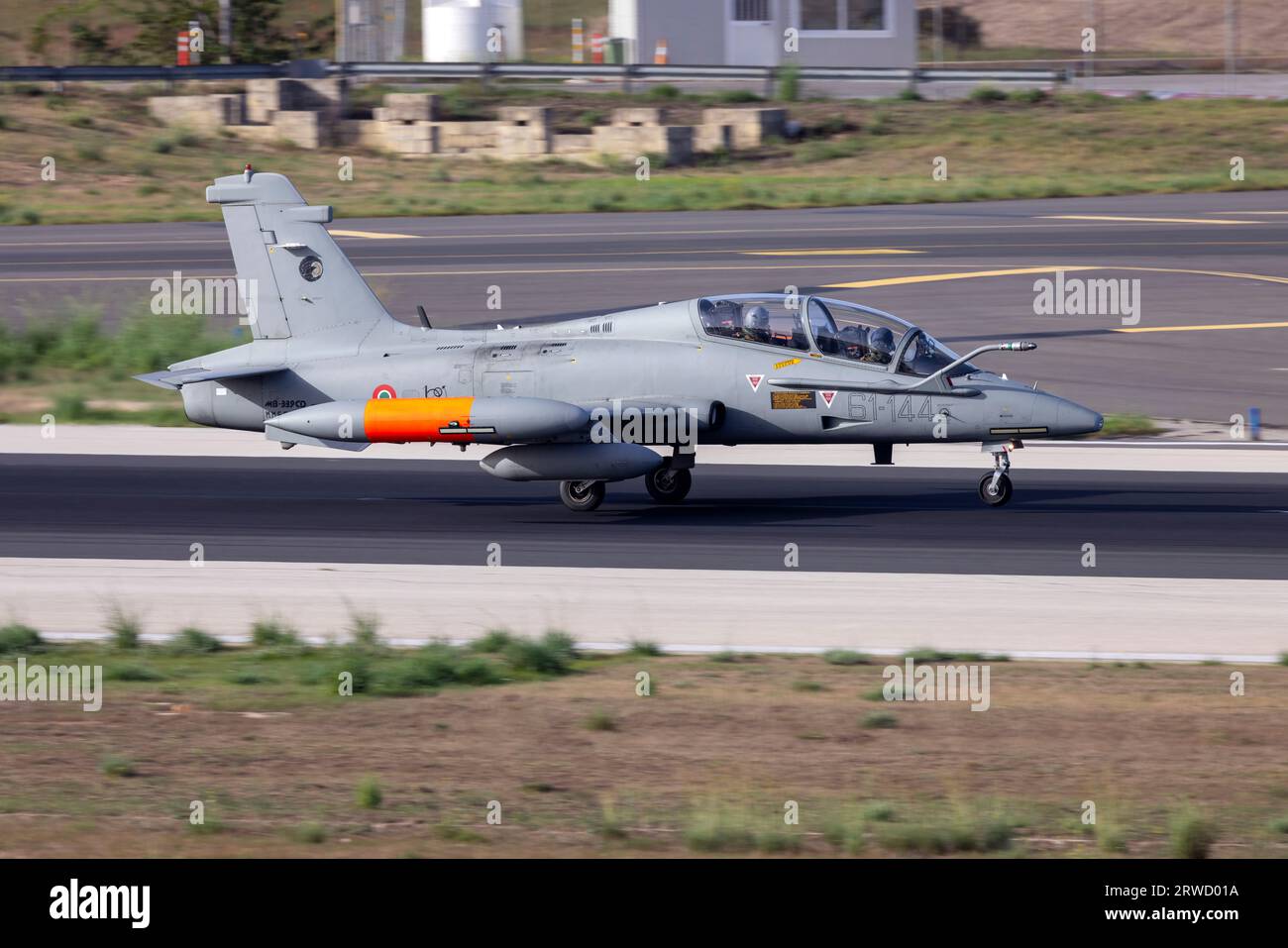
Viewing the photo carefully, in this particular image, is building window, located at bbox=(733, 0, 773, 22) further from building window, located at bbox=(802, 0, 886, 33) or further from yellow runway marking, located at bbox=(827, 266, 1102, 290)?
yellow runway marking, located at bbox=(827, 266, 1102, 290)

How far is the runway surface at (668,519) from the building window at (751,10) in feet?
141

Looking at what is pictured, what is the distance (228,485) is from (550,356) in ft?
14.7

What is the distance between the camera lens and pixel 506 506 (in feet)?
61.2

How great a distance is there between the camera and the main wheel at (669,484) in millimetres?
18203

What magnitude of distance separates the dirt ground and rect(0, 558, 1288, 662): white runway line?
0.82m

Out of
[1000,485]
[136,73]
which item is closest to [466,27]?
[136,73]

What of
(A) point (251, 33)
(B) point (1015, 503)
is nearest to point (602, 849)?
(B) point (1015, 503)

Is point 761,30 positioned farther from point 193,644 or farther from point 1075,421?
point 193,644

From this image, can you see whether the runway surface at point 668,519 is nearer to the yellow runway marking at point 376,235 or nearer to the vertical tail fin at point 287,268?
the vertical tail fin at point 287,268

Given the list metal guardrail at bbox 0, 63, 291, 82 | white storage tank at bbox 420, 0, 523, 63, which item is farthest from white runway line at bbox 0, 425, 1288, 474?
white storage tank at bbox 420, 0, 523, 63

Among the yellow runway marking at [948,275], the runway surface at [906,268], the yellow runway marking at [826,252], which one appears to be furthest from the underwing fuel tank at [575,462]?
the yellow runway marking at [826,252]

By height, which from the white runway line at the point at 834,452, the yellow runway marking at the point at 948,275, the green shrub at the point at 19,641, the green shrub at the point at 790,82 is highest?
the green shrub at the point at 790,82

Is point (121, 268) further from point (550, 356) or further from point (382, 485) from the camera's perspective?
point (550, 356)

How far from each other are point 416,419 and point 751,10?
4691cm
